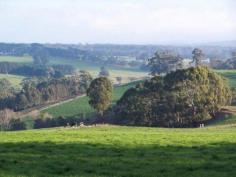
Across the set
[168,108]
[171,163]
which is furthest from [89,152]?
[168,108]

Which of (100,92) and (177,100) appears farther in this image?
(100,92)

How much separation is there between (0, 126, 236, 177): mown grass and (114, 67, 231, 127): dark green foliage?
53.0 metres

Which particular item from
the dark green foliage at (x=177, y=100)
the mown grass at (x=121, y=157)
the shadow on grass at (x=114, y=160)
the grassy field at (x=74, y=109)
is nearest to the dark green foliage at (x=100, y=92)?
the dark green foliage at (x=177, y=100)

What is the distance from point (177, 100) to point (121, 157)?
6403 centimetres

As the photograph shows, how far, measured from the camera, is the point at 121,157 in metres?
21.7

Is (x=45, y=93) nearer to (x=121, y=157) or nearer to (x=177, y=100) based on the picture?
(x=177, y=100)

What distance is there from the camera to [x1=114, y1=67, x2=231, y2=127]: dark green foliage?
81938 mm

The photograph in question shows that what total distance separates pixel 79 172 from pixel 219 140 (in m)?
13.2

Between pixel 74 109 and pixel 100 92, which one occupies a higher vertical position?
pixel 100 92

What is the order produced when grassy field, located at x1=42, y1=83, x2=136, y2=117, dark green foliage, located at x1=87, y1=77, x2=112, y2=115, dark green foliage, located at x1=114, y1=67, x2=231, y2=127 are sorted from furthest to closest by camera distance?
grassy field, located at x1=42, y1=83, x2=136, y2=117
dark green foliage, located at x1=87, y1=77, x2=112, y2=115
dark green foliage, located at x1=114, y1=67, x2=231, y2=127

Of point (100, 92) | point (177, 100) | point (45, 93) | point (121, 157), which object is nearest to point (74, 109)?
point (100, 92)

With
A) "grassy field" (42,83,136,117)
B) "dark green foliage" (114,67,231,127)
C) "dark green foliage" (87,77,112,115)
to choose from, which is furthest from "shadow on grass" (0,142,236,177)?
"grassy field" (42,83,136,117)

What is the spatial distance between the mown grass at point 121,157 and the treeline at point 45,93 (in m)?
118

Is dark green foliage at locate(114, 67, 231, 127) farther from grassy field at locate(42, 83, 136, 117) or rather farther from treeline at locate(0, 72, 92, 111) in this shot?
treeline at locate(0, 72, 92, 111)
